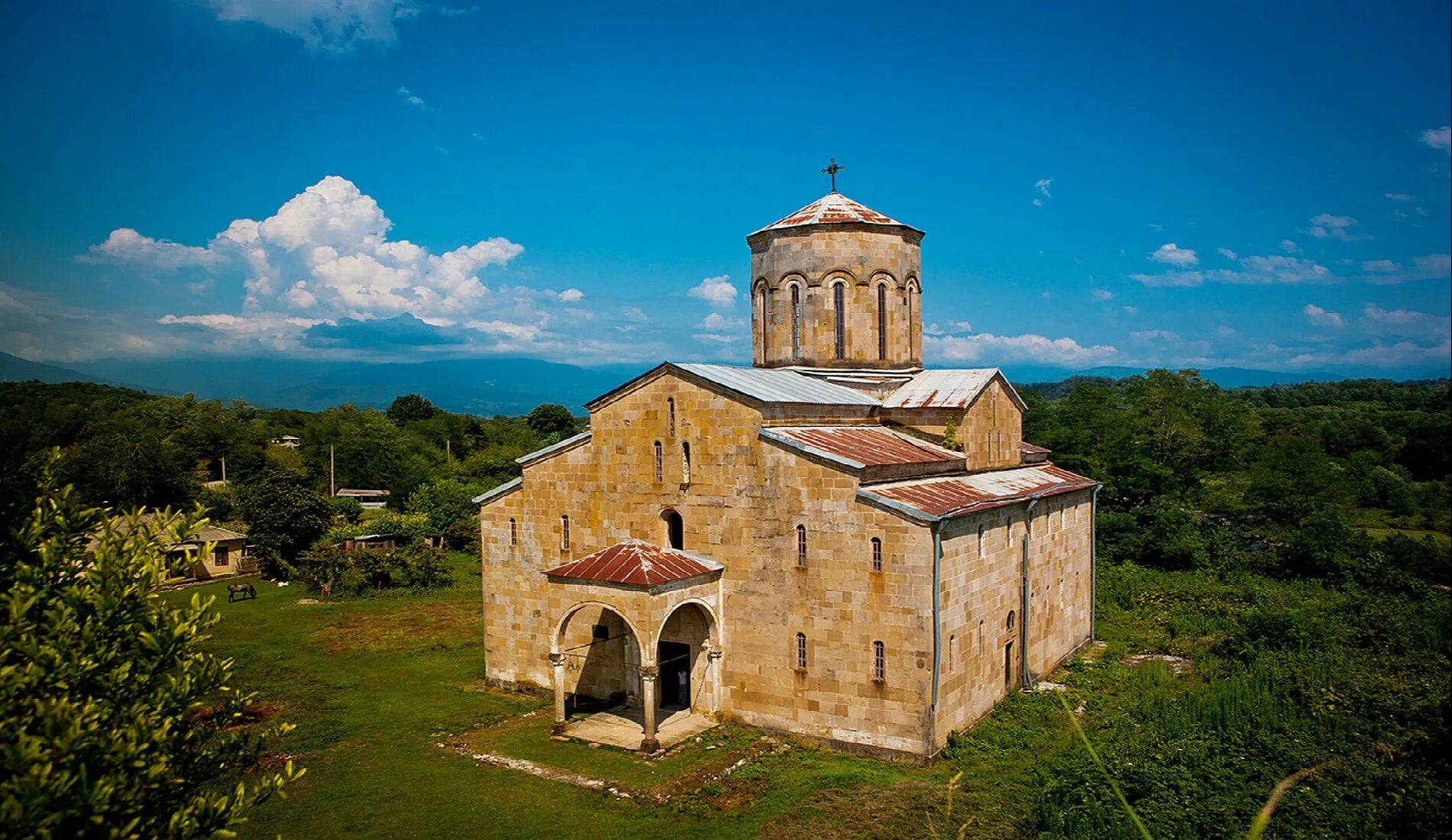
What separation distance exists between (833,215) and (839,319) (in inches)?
102

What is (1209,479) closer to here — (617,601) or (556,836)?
(617,601)

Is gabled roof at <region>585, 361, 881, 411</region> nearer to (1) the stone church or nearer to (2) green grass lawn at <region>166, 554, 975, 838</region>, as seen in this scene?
(1) the stone church

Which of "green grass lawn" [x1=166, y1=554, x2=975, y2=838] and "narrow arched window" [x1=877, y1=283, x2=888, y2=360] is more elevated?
"narrow arched window" [x1=877, y1=283, x2=888, y2=360]

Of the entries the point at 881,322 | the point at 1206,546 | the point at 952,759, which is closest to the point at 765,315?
the point at 881,322

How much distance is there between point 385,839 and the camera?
12.6m

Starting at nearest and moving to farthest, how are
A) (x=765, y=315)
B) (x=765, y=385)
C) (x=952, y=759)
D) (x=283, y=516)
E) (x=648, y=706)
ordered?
1. (x=952, y=759)
2. (x=648, y=706)
3. (x=765, y=385)
4. (x=765, y=315)
5. (x=283, y=516)

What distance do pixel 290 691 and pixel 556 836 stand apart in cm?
1032

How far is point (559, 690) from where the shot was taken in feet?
54.5

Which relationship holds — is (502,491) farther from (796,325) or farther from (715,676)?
(796,325)

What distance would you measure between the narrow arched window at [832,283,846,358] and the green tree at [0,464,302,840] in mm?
16224

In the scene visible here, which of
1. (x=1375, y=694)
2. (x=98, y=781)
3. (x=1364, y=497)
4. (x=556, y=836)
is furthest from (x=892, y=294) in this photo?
(x=1364, y=497)

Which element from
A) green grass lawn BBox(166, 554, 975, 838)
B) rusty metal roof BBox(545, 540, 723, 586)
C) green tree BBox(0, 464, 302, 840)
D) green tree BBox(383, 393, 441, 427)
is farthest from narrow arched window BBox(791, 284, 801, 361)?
green tree BBox(383, 393, 441, 427)

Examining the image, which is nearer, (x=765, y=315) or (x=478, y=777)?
(x=478, y=777)

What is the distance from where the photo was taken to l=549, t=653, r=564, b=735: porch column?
16578 millimetres
